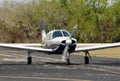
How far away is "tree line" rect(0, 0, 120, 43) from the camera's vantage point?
7375 centimetres

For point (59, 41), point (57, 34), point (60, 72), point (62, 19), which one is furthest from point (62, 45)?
point (62, 19)

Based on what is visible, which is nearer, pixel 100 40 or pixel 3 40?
pixel 100 40

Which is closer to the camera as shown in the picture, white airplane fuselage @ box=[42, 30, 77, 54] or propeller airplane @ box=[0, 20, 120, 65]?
propeller airplane @ box=[0, 20, 120, 65]

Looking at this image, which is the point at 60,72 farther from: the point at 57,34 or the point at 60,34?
the point at 57,34

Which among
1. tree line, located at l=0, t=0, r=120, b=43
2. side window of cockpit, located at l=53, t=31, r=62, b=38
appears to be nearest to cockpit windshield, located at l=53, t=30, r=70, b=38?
side window of cockpit, located at l=53, t=31, r=62, b=38

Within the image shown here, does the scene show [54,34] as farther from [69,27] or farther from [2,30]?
[2,30]

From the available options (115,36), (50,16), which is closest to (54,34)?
(115,36)

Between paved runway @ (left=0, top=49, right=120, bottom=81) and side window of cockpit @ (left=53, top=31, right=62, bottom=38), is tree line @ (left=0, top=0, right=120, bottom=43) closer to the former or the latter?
side window of cockpit @ (left=53, top=31, right=62, bottom=38)

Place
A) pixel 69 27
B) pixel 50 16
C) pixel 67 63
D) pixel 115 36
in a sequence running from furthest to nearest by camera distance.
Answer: pixel 50 16 → pixel 69 27 → pixel 115 36 → pixel 67 63

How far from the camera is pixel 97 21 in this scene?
7469 cm

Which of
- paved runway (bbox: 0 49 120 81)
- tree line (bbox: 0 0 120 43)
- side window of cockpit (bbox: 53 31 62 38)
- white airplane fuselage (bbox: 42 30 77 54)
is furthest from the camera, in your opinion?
tree line (bbox: 0 0 120 43)

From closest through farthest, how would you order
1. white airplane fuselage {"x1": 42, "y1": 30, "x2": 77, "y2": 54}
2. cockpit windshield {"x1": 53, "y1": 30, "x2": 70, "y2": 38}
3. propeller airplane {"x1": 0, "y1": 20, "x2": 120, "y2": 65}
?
propeller airplane {"x1": 0, "y1": 20, "x2": 120, "y2": 65} < white airplane fuselage {"x1": 42, "y1": 30, "x2": 77, "y2": 54} < cockpit windshield {"x1": 53, "y1": 30, "x2": 70, "y2": 38}

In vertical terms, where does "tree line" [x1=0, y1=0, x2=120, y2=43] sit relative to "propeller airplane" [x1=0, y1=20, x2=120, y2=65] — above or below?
below

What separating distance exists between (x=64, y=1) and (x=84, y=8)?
1153 cm
